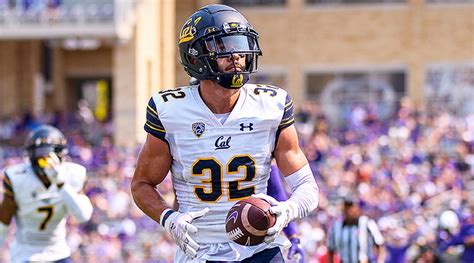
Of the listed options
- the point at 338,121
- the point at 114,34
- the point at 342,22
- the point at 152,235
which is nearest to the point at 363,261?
the point at 152,235

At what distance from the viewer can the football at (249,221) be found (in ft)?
15.1

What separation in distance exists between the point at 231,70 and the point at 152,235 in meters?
12.0

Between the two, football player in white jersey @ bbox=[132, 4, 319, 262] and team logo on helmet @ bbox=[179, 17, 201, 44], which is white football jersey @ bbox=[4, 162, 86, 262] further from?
team logo on helmet @ bbox=[179, 17, 201, 44]

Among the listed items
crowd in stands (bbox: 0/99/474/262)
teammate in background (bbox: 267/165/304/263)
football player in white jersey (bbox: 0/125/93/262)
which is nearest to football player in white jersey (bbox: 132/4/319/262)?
teammate in background (bbox: 267/165/304/263)

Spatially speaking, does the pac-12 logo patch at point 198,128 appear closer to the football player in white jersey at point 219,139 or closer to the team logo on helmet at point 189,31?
the football player in white jersey at point 219,139

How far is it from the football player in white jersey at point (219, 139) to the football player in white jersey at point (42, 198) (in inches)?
103

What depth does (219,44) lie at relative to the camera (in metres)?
4.87

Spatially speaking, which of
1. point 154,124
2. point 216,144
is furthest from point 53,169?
point 216,144

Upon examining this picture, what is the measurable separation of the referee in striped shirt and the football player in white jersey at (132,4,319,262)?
17.7ft

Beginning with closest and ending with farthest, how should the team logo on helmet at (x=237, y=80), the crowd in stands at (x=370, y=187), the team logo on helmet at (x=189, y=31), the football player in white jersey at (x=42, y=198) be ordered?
1. the team logo on helmet at (x=237, y=80)
2. the team logo on helmet at (x=189, y=31)
3. the football player in white jersey at (x=42, y=198)
4. the crowd in stands at (x=370, y=187)

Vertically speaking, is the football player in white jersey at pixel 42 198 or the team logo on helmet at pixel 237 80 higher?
the team logo on helmet at pixel 237 80

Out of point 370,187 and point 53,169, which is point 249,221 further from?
A: point 370,187

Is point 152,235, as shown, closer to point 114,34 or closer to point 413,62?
point 114,34

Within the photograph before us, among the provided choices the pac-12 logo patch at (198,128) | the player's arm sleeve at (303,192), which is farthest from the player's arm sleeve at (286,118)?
the pac-12 logo patch at (198,128)
